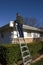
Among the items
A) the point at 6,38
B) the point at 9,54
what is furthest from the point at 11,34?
the point at 9,54

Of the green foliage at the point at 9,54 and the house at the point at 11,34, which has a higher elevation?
the house at the point at 11,34

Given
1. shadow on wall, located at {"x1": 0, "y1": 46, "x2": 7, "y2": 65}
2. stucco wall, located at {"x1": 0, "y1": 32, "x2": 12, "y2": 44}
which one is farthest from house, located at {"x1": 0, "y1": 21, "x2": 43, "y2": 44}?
shadow on wall, located at {"x1": 0, "y1": 46, "x2": 7, "y2": 65}

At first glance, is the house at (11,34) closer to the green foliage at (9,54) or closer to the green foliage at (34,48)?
the green foliage at (34,48)

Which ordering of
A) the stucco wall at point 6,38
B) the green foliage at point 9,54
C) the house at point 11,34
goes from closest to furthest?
1. the green foliage at point 9,54
2. the house at point 11,34
3. the stucco wall at point 6,38

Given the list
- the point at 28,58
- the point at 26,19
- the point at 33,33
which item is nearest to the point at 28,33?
the point at 33,33

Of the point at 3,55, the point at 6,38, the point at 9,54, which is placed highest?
the point at 6,38

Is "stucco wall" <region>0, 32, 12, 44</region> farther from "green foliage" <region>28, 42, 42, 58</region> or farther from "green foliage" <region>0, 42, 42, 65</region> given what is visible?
"green foliage" <region>0, 42, 42, 65</region>

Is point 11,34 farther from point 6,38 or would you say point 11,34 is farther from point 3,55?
point 3,55

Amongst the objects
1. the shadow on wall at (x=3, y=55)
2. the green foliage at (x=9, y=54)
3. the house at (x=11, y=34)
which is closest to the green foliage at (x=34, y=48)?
the green foliage at (x=9, y=54)

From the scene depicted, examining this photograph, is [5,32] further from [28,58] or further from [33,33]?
[28,58]

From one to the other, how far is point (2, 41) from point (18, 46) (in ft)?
39.6

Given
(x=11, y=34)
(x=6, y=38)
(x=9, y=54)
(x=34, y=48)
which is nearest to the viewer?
(x=9, y=54)

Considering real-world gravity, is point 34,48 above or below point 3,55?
above

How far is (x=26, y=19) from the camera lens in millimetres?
60688
